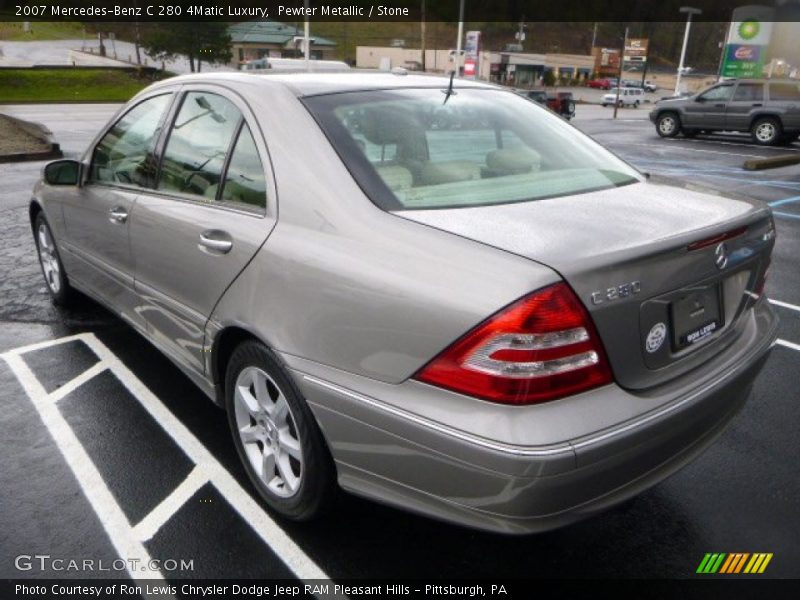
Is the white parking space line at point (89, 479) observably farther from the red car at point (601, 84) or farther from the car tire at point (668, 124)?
the red car at point (601, 84)

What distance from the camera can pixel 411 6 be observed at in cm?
10125

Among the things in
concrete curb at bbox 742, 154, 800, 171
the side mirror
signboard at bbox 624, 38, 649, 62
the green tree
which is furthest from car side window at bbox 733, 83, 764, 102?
signboard at bbox 624, 38, 649, 62

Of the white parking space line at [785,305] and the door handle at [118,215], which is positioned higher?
the door handle at [118,215]

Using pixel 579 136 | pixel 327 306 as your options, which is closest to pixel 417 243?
pixel 327 306

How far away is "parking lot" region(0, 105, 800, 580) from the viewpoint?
2.48 m

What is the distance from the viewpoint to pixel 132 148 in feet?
11.8

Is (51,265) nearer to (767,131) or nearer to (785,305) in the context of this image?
(785,305)

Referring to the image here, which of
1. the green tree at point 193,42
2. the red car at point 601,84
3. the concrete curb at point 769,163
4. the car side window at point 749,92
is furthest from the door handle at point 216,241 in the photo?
the red car at point 601,84

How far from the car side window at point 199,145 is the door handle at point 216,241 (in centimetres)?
21

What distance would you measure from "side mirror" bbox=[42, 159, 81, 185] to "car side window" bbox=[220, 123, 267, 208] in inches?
68.2

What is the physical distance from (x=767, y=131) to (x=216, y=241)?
1985 centimetres

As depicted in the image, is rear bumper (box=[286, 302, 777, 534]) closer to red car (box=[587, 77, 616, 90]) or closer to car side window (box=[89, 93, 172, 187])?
car side window (box=[89, 93, 172, 187])

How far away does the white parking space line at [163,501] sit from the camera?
8.30 ft

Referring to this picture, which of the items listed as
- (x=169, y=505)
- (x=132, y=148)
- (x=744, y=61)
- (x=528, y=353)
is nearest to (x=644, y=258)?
(x=528, y=353)
